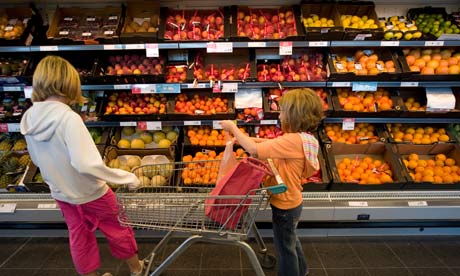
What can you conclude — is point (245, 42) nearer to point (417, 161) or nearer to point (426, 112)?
point (426, 112)

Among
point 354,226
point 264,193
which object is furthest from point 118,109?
point 354,226

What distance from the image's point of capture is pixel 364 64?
115 inches

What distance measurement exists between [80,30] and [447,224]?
13.0ft

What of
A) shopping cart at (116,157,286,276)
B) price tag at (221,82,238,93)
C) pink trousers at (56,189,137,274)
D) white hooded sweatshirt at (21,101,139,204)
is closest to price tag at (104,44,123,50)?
price tag at (221,82,238,93)

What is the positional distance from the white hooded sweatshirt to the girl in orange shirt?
2.56 ft

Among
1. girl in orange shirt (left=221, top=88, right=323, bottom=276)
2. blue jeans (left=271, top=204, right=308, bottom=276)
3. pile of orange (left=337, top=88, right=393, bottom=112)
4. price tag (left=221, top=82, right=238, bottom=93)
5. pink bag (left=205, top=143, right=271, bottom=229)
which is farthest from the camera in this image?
pile of orange (left=337, top=88, right=393, bottom=112)

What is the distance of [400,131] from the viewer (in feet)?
10.4

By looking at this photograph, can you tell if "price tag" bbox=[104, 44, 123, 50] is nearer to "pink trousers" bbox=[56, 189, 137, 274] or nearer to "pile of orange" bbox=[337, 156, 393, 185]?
"pink trousers" bbox=[56, 189, 137, 274]

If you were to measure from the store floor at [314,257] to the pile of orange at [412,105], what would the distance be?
49.8 inches

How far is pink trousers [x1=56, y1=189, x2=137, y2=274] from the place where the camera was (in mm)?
1963

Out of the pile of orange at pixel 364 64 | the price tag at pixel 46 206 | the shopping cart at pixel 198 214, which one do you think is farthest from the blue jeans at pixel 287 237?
the price tag at pixel 46 206

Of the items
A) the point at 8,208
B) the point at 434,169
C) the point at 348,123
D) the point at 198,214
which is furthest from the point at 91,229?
the point at 434,169

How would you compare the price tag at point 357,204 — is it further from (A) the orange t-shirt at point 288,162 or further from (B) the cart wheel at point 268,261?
(A) the orange t-shirt at point 288,162

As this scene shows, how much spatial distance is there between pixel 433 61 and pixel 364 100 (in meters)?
0.73
